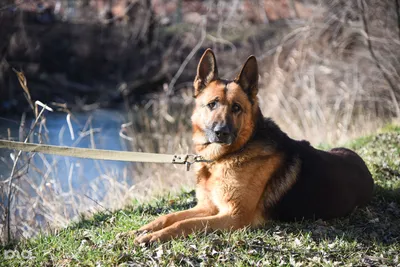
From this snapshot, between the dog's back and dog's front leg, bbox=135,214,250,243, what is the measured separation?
Result: 0.50 metres

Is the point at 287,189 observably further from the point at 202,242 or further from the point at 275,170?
the point at 202,242

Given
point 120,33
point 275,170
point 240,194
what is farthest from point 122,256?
point 120,33

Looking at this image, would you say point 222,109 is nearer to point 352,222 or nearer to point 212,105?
Answer: point 212,105

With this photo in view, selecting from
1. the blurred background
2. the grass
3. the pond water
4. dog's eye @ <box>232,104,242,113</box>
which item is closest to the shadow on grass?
the grass

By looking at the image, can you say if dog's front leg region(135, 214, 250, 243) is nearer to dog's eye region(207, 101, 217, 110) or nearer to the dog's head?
the dog's head

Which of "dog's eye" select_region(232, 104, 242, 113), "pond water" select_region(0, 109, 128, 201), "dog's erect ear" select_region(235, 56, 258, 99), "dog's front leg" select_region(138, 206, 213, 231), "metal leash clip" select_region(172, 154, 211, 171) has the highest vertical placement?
"dog's erect ear" select_region(235, 56, 258, 99)

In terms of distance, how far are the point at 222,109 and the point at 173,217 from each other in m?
1.22

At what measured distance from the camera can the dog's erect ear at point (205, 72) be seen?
4.96 meters

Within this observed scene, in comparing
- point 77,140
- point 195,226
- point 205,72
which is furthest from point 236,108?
point 77,140

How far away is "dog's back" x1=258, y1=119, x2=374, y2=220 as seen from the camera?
191 inches

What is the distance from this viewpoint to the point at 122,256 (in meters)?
3.91

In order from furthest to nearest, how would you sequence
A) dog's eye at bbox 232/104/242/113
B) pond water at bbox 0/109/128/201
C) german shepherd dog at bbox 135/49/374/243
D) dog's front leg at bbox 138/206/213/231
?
pond water at bbox 0/109/128/201 < dog's eye at bbox 232/104/242/113 < german shepherd dog at bbox 135/49/374/243 < dog's front leg at bbox 138/206/213/231

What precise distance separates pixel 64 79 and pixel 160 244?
2165cm

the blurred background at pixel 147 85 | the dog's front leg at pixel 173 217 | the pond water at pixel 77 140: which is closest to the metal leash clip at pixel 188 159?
the dog's front leg at pixel 173 217
